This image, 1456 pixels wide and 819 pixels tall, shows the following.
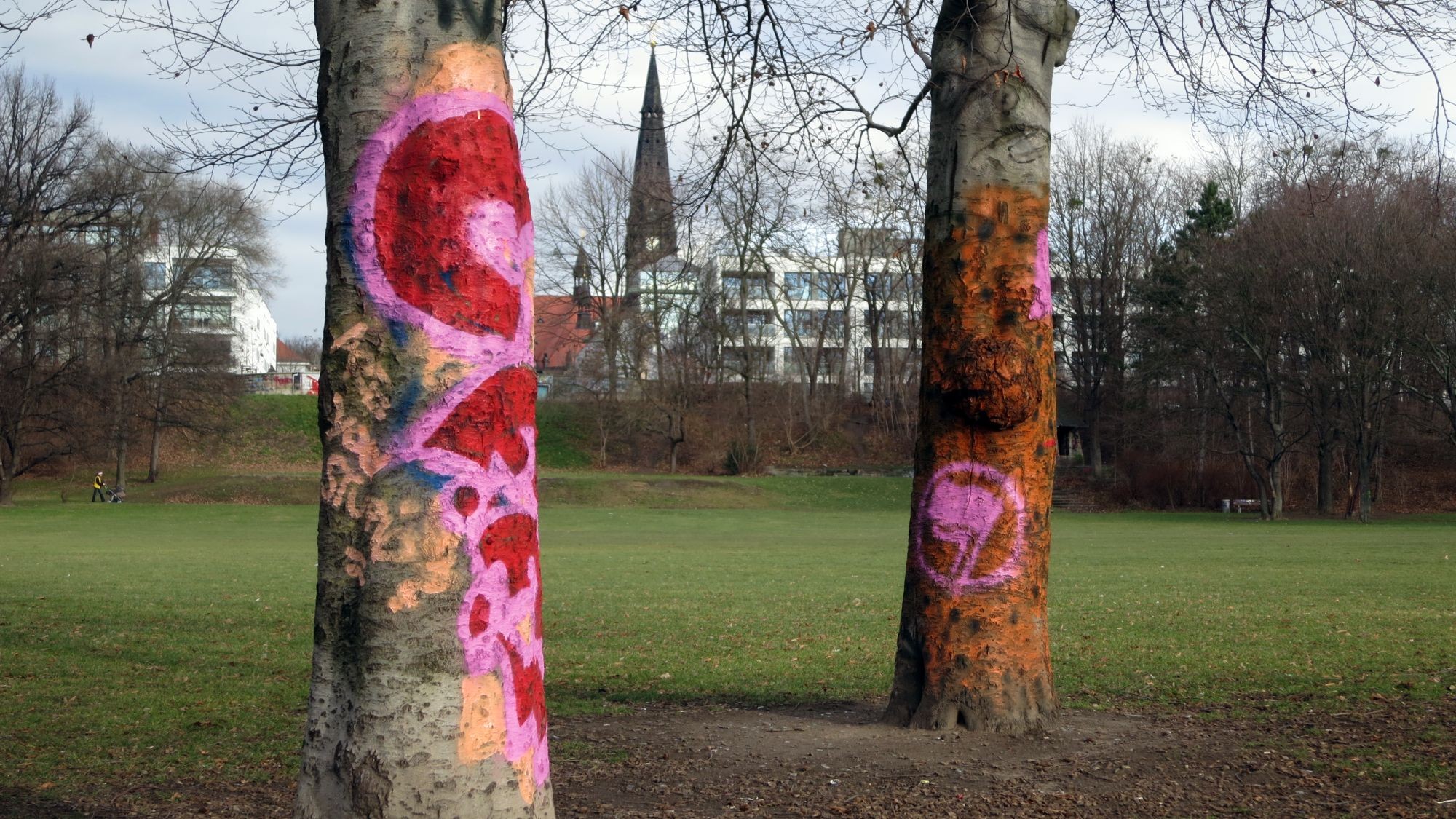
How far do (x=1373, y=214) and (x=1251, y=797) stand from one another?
30201 millimetres

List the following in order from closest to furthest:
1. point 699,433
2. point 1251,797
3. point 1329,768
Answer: point 1251,797
point 1329,768
point 699,433

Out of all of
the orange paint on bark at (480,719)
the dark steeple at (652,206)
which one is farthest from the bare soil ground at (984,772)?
the dark steeple at (652,206)

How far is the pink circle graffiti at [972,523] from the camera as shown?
600cm

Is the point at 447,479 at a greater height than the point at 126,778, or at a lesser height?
greater

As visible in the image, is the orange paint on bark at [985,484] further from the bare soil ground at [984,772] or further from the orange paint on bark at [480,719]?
the orange paint on bark at [480,719]

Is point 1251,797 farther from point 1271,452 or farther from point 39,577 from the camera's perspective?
point 1271,452

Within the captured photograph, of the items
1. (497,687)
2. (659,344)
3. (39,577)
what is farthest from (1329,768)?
(659,344)

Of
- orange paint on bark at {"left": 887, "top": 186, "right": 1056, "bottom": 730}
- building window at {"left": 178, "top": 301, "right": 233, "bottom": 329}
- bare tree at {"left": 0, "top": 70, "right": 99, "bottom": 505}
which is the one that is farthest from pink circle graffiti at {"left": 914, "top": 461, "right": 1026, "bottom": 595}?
building window at {"left": 178, "top": 301, "right": 233, "bottom": 329}

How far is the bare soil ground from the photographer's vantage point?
482 centimetres

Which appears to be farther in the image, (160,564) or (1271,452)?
(1271,452)

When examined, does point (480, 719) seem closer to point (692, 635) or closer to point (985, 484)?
point (985, 484)

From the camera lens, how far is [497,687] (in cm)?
319

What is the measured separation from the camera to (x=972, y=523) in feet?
19.8

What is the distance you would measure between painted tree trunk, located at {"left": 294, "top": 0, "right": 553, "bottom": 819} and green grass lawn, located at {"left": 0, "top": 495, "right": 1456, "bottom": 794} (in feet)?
9.73
